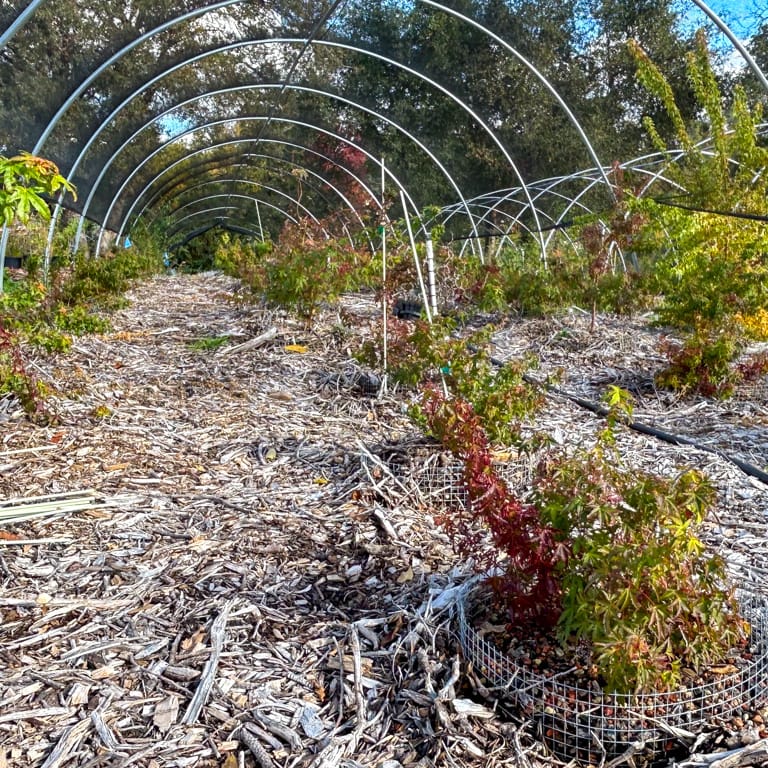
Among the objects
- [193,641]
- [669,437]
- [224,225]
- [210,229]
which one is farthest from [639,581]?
[210,229]

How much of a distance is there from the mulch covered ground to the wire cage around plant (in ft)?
0.20

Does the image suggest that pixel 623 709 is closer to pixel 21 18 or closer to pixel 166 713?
pixel 166 713

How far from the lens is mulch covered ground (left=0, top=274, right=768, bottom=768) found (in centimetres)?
208

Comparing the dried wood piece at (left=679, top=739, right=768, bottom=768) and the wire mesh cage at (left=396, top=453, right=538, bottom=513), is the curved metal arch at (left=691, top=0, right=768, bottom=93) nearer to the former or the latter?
the wire mesh cage at (left=396, top=453, right=538, bottom=513)

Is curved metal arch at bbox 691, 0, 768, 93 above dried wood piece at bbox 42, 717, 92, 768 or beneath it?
above

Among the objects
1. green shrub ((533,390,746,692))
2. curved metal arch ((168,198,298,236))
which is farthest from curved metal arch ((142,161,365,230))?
green shrub ((533,390,746,692))

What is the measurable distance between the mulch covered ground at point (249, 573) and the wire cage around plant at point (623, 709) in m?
0.06

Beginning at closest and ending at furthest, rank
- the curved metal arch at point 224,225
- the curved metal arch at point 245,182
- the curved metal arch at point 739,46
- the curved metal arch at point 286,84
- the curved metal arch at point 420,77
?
the curved metal arch at point 739,46 < the curved metal arch at point 420,77 < the curved metal arch at point 286,84 < the curved metal arch at point 245,182 < the curved metal arch at point 224,225

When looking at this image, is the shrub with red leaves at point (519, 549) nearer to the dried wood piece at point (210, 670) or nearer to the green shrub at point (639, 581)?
the green shrub at point (639, 581)

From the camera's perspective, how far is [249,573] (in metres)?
2.95

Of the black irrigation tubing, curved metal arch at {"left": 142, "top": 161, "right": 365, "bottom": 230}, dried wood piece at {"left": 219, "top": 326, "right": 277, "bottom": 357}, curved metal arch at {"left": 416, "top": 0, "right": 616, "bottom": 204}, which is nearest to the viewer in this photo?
the black irrigation tubing

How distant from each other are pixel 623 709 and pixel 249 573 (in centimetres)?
154

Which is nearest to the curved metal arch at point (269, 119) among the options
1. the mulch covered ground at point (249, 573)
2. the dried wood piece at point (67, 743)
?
the mulch covered ground at point (249, 573)

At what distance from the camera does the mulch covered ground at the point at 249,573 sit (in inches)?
81.9
